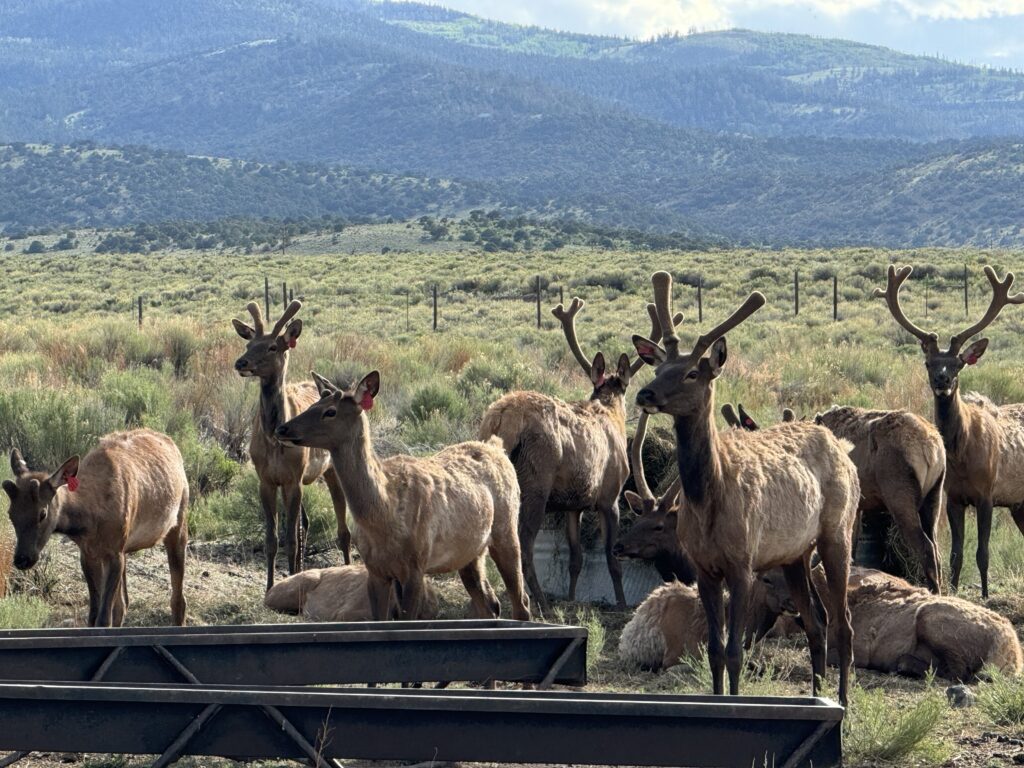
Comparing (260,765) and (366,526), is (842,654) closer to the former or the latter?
(366,526)

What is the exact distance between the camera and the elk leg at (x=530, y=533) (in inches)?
472

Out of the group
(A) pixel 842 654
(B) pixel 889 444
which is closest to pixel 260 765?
(A) pixel 842 654

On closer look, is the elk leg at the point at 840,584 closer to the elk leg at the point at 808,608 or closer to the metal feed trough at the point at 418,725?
the elk leg at the point at 808,608

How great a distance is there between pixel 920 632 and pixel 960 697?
113 centimetres

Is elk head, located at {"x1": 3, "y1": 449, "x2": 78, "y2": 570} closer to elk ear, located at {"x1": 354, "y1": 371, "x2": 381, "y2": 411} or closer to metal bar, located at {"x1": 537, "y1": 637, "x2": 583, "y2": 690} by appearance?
elk ear, located at {"x1": 354, "y1": 371, "x2": 381, "y2": 411}

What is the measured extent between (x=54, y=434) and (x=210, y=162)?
17748 cm

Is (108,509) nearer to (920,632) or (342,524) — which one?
(342,524)

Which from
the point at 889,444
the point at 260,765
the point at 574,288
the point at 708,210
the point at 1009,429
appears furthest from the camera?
the point at 708,210

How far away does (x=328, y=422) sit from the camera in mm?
9062

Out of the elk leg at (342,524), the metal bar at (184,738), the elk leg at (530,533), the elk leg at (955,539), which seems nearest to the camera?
the metal bar at (184,738)

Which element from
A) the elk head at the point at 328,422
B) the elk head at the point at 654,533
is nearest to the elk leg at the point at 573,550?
the elk head at the point at 654,533

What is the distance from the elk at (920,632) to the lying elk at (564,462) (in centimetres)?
235

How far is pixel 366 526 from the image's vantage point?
9062mm

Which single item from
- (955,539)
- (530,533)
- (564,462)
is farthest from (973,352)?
(530,533)
